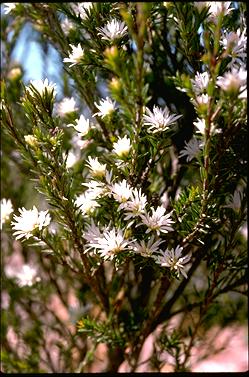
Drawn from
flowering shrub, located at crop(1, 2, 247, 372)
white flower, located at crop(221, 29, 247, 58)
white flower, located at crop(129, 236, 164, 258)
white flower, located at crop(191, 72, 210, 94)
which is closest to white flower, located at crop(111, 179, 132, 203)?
flowering shrub, located at crop(1, 2, 247, 372)

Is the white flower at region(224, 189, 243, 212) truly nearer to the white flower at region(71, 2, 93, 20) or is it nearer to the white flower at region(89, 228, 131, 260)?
the white flower at region(89, 228, 131, 260)

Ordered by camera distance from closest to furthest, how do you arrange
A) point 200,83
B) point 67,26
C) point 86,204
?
point 200,83
point 86,204
point 67,26

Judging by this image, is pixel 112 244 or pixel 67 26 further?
pixel 67 26

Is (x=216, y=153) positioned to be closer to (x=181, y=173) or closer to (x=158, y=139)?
(x=158, y=139)

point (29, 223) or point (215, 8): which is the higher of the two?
point (215, 8)

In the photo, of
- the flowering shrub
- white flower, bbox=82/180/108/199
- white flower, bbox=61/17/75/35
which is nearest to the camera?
the flowering shrub

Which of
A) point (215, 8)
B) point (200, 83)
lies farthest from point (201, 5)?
point (200, 83)

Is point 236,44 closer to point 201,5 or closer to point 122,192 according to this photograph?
point 201,5

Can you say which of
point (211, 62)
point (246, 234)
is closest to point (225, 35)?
point (211, 62)

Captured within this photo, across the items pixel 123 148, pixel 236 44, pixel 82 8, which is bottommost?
pixel 123 148
